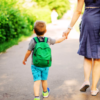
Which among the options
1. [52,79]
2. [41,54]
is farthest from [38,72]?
[52,79]

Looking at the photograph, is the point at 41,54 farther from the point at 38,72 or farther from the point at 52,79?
the point at 52,79

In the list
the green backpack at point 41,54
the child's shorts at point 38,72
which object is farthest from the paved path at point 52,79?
the green backpack at point 41,54

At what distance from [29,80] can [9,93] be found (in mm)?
735

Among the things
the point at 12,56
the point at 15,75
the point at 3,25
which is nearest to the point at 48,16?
the point at 3,25

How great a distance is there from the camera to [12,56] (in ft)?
20.9

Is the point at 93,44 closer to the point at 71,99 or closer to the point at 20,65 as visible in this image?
the point at 71,99

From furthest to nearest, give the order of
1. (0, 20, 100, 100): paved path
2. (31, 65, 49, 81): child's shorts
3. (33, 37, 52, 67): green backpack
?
(0, 20, 100, 100): paved path
(31, 65, 49, 81): child's shorts
(33, 37, 52, 67): green backpack

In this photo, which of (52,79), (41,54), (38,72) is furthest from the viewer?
(52,79)

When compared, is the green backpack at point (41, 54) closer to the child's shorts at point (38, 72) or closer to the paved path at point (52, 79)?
the child's shorts at point (38, 72)

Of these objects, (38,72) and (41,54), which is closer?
(41,54)

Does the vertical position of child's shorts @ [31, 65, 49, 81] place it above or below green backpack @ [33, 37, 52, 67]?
below

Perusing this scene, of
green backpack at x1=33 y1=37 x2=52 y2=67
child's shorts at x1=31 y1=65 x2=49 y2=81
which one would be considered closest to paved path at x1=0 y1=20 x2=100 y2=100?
child's shorts at x1=31 y1=65 x2=49 y2=81

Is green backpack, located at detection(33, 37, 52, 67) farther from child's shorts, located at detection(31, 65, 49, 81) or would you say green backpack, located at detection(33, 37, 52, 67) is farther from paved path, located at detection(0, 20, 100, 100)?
paved path, located at detection(0, 20, 100, 100)

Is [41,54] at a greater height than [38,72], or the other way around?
[41,54]
